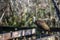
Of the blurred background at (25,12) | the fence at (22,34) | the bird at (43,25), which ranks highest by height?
the blurred background at (25,12)

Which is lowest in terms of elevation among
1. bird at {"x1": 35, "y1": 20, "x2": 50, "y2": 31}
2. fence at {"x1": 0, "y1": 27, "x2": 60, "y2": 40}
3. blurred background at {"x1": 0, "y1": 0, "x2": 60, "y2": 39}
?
fence at {"x1": 0, "y1": 27, "x2": 60, "y2": 40}

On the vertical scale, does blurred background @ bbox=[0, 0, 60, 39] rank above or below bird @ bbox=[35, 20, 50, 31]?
above

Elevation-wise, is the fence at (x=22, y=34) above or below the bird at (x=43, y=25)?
below

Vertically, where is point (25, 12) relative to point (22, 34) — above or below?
above

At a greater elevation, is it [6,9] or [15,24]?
[6,9]

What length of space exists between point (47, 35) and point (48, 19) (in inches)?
6.5

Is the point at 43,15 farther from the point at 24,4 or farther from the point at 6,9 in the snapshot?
the point at 6,9

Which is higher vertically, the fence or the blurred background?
the blurred background

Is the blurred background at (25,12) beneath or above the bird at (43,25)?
above

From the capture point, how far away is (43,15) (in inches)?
62.8

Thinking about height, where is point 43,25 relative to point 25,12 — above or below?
below

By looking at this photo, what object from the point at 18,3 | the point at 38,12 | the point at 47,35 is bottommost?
the point at 47,35

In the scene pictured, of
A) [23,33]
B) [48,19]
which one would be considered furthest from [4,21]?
[48,19]

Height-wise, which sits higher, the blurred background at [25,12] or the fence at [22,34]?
the blurred background at [25,12]
